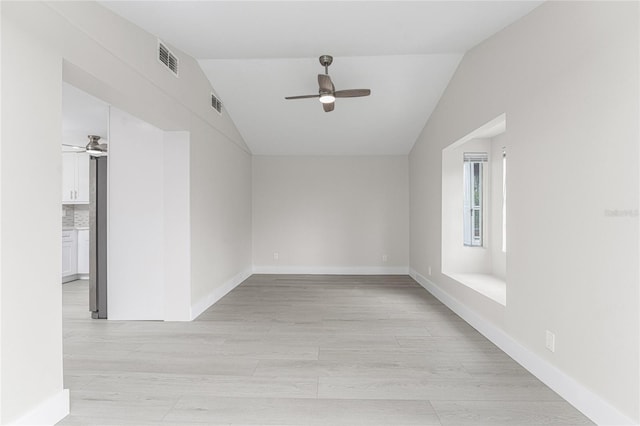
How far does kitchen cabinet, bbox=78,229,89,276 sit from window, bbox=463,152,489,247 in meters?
6.72

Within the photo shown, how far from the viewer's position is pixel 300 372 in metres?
2.55

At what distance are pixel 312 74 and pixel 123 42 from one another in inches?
87.1

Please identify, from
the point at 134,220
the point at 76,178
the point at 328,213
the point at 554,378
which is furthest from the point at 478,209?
the point at 76,178

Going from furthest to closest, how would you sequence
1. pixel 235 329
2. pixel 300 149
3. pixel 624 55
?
pixel 300 149 → pixel 235 329 → pixel 624 55

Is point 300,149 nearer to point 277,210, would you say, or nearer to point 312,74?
point 277,210

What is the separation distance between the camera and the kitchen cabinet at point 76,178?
20.8ft

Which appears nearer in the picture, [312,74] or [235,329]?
[235,329]

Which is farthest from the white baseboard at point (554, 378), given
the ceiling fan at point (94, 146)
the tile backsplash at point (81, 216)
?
the tile backsplash at point (81, 216)

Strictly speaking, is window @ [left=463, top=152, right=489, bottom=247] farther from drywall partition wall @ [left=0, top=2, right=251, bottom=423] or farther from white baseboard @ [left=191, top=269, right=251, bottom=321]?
drywall partition wall @ [left=0, top=2, right=251, bottom=423]

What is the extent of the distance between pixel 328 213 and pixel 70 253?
481 centimetres

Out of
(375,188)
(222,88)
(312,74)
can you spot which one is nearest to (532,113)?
(312,74)

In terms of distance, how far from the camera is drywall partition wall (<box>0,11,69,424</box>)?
→ 1.65 metres

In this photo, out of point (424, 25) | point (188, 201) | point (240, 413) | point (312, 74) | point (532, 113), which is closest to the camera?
point (240, 413)

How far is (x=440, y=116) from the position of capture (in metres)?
4.69
